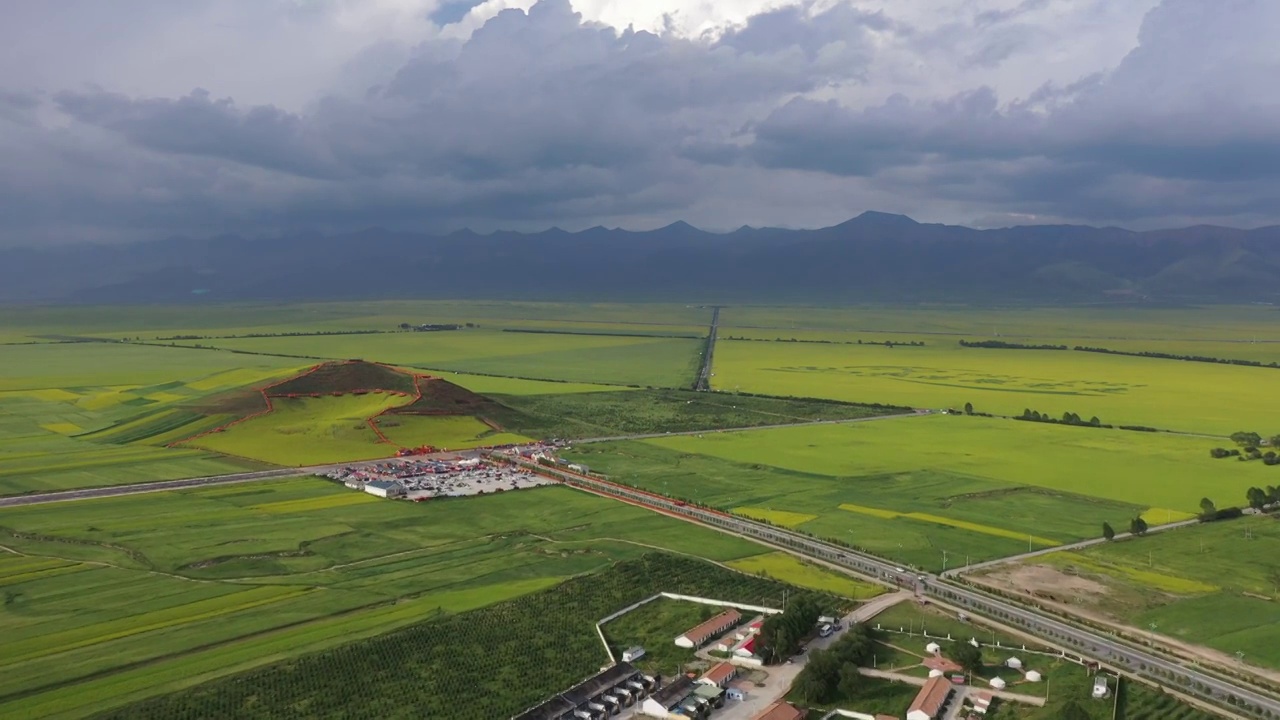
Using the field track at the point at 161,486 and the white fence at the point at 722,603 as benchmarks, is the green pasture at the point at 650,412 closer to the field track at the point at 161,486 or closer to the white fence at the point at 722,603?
the field track at the point at 161,486

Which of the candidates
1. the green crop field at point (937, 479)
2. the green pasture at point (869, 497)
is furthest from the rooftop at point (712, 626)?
the green crop field at point (937, 479)

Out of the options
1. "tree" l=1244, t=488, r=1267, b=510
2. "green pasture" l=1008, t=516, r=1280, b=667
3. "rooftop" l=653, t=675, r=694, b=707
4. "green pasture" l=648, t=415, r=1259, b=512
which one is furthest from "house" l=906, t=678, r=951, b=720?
"tree" l=1244, t=488, r=1267, b=510

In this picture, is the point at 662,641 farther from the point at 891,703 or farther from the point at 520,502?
the point at 520,502

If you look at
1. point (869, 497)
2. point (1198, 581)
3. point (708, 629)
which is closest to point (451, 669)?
point (708, 629)

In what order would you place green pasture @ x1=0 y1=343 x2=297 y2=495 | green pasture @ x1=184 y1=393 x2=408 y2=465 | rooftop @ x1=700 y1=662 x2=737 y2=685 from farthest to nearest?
green pasture @ x1=184 y1=393 x2=408 y2=465, green pasture @ x1=0 y1=343 x2=297 y2=495, rooftop @ x1=700 y1=662 x2=737 y2=685

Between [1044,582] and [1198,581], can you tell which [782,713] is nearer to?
[1044,582]

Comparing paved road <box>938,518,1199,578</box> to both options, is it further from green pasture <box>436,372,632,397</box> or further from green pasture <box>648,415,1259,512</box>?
green pasture <box>436,372,632,397</box>
